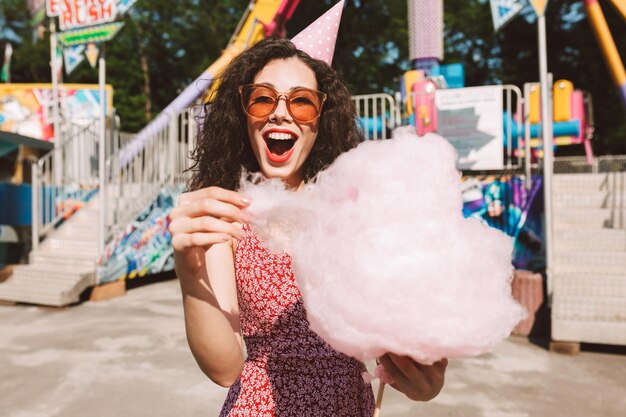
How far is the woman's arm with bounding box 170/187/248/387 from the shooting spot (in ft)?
3.23

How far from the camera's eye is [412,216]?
1.00 metres

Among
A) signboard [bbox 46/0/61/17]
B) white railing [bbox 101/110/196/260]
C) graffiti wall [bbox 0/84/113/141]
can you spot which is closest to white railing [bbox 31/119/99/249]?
white railing [bbox 101/110/196/260]

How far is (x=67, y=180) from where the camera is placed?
29.0 ft

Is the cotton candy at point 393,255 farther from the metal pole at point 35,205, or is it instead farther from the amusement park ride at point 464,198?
the metal pole at point 35,205

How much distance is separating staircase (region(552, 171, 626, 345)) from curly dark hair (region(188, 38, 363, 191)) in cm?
419

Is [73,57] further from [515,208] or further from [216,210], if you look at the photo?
[216,210]

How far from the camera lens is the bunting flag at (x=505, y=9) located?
231 inches

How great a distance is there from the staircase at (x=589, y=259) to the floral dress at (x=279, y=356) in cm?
421

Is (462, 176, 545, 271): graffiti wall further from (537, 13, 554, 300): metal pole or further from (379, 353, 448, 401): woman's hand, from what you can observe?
(379, 353, 448, 401): woman's hand

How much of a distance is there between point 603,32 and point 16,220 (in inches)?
441

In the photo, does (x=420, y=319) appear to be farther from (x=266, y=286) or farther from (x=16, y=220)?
(x=16, y=220)

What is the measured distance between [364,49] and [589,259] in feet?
61.0

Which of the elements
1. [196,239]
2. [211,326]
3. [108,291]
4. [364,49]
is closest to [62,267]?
[108,291]

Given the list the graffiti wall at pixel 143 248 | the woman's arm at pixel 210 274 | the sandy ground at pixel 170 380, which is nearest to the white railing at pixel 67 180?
the graffiti wall at pixel 143 248
